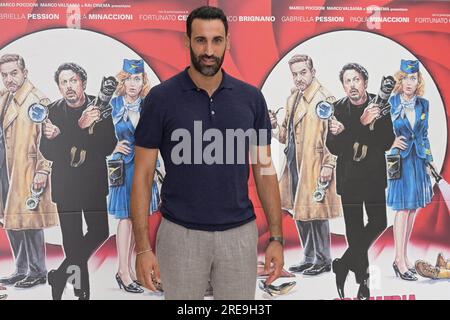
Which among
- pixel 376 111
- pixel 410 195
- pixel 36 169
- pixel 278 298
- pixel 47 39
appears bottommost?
pixel 278 298

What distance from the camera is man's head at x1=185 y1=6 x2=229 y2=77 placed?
2.05 meters

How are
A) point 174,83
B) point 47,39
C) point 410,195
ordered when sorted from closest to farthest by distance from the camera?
point 174,83
point 47,39
point 410,195

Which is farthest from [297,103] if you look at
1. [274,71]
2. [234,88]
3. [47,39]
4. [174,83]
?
[47,39]

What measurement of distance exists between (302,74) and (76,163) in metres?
1.15

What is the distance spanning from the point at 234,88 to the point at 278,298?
1.16 meters

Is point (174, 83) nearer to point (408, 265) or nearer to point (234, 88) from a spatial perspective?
point (234, 88)

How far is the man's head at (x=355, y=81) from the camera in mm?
2730

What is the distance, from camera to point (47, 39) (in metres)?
2.61

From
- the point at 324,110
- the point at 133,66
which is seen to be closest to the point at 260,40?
the point at 324,110

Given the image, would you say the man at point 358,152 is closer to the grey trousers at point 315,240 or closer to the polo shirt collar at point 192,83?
the grey trousers at point 315,240

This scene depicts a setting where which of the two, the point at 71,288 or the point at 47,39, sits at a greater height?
the point at 47,39

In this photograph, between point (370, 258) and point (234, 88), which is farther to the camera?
point (370, 258)

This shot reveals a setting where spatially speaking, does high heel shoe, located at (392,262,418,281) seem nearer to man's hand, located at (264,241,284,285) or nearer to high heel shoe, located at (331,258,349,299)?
high heel shoe, located at (331,258,349,299)

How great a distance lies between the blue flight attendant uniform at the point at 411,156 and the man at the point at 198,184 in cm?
97
